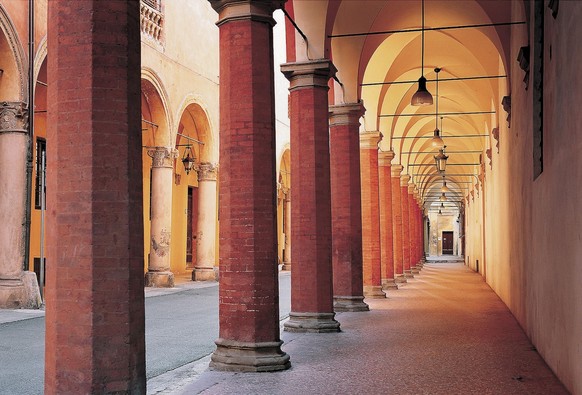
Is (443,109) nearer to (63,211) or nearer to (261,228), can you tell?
(261,228)

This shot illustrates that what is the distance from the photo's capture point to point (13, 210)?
628 inches

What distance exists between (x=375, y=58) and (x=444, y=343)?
10647mm

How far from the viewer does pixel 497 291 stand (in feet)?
68.3

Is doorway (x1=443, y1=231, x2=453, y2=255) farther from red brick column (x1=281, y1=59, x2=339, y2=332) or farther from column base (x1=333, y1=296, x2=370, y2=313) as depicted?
red brick column (x1=281, y1=59, x2=339, y2=332)

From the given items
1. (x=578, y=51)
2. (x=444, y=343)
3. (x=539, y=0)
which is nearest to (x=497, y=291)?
(x=444, y=343)

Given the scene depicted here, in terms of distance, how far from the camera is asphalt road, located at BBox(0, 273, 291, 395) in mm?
8672

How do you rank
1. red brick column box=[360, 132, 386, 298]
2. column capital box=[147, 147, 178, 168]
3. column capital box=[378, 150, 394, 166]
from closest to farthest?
red brick column box=[360, 132, 386, 298]
column capital box=[147, 147, 178, 168]
column capital box=[378, 150, 394, 166]

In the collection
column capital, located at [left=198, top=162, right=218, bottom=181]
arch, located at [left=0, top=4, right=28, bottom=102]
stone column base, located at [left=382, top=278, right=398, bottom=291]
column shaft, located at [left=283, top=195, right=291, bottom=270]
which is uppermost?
arch, located at [left=0, top=4, right=28, bottom=102]

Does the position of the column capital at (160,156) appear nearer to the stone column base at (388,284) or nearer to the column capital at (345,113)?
the stone column base at (388,284)

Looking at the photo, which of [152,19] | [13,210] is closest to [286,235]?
[152,19]

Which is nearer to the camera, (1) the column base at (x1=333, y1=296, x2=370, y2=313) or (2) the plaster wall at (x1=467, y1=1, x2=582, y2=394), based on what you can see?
(2) the plaster wall at (x1=467, y1=1, x2=582, y2=394)

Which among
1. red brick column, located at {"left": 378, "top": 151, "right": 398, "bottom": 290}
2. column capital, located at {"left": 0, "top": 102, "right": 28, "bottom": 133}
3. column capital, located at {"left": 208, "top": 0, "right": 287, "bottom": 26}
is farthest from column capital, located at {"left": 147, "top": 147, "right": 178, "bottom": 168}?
column capital, located at {"left": 208, "top": 0, "right": 287, "bottom": 26}

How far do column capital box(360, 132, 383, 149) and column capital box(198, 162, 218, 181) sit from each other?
24.4 ft

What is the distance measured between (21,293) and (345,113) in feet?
26.4
